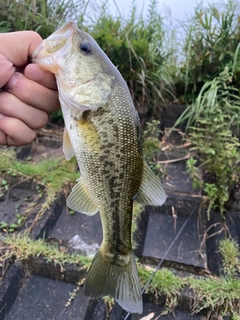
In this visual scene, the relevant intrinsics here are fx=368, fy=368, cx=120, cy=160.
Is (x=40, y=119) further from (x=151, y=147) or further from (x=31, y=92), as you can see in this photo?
(x=151, y=147)

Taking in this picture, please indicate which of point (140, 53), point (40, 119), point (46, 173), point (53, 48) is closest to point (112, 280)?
point (40, 119)

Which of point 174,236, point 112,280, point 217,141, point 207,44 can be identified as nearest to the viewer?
point 112,280

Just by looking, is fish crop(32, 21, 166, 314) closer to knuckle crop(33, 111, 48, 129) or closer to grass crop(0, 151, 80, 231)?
knuckle crop(33, 111, 48, 129)

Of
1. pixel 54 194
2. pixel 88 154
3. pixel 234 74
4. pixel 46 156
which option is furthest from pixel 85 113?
pixel 234 74

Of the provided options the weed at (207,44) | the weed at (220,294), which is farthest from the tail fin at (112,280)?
the weed at (207,44)

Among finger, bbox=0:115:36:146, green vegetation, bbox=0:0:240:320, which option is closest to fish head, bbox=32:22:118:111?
finger, bbox=0:115:36:146

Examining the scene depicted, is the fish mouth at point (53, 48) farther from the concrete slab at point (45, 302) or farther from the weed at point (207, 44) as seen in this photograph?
the weed at point (207, 44)
